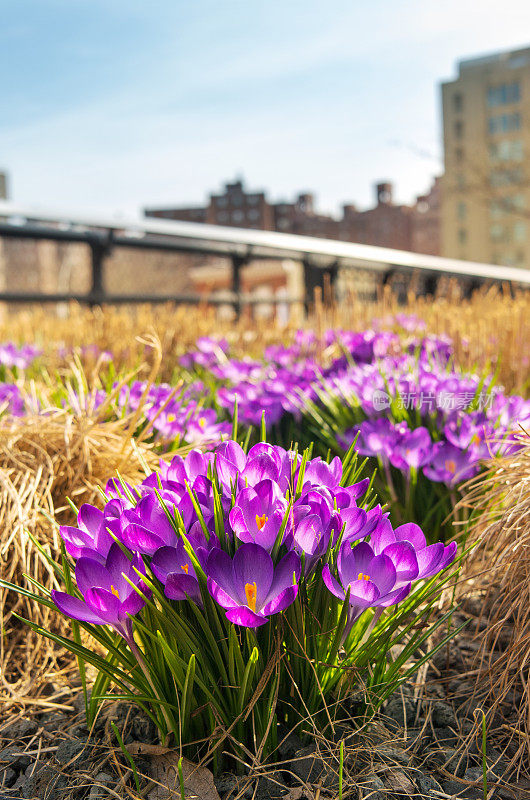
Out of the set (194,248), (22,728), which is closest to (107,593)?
(22,728)

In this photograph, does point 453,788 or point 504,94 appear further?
point 504,94

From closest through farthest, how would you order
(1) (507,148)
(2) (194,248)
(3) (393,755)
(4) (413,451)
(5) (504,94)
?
(3) (393,755)
(4) (413,451)
(2) (194,248)
(5) (504,94)
(1) (507,148)

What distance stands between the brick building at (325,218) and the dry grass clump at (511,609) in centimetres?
5171

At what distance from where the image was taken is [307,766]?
40.1 inches

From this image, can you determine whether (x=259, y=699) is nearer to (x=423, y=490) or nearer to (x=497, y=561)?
(x=497, y=561)

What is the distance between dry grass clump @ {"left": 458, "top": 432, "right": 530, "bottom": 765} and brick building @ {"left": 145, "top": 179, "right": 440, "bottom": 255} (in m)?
51.7

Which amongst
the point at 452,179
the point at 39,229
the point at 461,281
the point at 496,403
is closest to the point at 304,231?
the point at 452,179

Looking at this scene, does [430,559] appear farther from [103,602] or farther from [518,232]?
[518,232]

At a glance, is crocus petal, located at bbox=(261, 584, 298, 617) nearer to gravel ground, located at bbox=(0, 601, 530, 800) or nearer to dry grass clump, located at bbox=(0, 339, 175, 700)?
gravel ground, located at bbox=(0, 601, 530, 800)

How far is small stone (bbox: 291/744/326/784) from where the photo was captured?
1.01m

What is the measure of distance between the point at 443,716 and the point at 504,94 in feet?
209

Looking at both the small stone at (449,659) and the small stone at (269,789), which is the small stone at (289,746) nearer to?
the small stone at (269,789)

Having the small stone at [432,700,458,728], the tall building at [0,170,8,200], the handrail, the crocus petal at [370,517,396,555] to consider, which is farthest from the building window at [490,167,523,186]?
the tall building at [0,170,8,200]

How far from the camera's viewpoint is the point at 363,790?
3.30 ft
